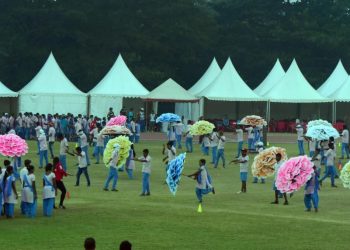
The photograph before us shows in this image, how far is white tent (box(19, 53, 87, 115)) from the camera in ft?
186

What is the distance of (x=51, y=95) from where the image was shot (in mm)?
56594

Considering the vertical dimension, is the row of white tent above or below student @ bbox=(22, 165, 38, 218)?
above

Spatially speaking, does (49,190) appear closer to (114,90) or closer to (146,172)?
(146,172)

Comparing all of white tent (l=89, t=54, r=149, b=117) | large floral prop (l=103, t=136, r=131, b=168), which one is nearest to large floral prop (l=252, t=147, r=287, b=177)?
large floral prop (l=103, t=136, r=131, b=168)

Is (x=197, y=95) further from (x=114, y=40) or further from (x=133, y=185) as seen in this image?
(x=133, y=185)

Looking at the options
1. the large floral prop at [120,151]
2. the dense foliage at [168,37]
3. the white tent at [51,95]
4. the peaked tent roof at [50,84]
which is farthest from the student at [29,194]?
the dense foliage at [168,37]

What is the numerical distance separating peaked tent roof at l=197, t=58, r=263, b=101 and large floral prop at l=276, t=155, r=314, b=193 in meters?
35.0

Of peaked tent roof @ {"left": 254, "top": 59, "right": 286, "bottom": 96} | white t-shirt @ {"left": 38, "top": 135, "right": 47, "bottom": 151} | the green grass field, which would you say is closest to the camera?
the green grass field

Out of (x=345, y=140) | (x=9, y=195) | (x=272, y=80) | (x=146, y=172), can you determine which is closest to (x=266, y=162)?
(x=146, y=172)

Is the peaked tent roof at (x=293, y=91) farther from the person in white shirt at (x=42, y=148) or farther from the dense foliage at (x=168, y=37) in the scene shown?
the person in white shirt at (x=42, y=148)

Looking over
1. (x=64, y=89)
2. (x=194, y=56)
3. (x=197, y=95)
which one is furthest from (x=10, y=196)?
(x=194, y=56)

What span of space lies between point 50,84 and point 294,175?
34846 mm

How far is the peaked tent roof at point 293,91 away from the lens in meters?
60.8

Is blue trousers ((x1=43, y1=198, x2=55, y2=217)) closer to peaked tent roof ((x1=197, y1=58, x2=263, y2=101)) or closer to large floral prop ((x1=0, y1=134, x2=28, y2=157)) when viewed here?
large floral prop ((x1=0, y1=134, x2=28, y2=157))
